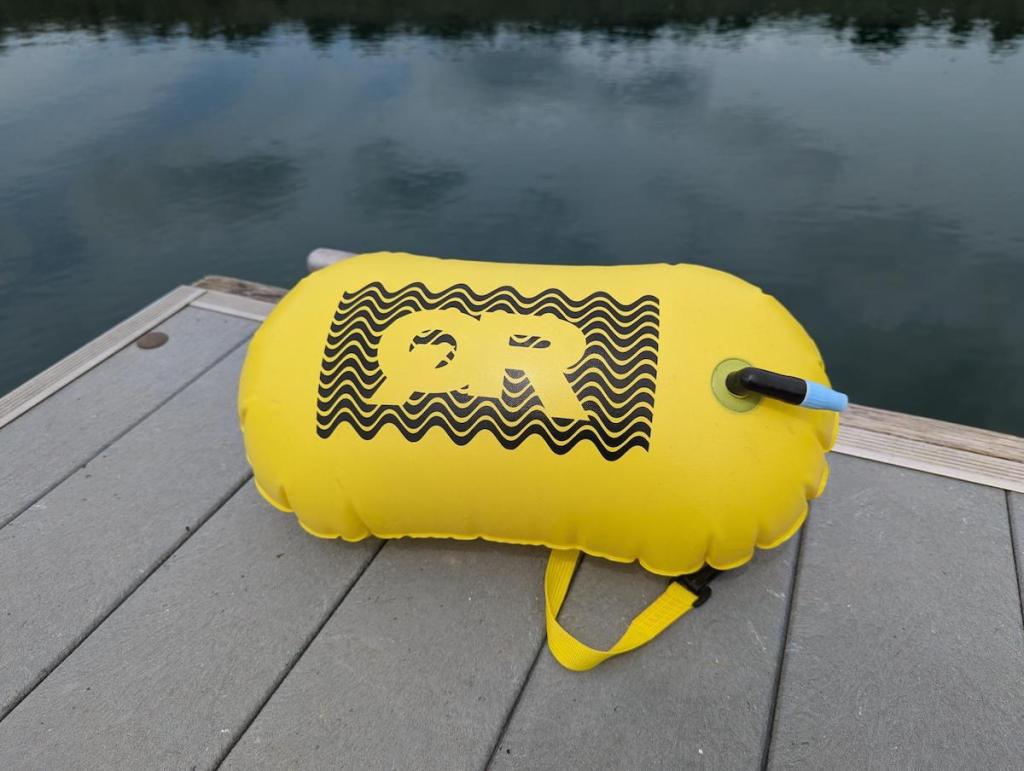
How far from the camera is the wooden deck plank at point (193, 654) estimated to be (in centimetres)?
194

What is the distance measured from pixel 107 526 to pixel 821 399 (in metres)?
2.25

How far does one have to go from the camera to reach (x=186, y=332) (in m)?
3.48

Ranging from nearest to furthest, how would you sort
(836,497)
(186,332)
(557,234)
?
1. (836,497)
2. (186,332)
3. (557,234)

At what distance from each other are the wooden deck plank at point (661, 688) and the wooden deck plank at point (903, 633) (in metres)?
0.07

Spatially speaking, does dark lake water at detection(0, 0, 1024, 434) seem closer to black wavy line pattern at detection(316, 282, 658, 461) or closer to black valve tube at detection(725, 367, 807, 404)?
black valve tube at detection(725, 367, 807, 404)

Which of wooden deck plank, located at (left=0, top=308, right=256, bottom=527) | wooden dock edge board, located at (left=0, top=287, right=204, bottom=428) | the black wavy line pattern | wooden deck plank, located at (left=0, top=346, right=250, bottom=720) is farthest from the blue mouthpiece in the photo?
wooden dock edge board, located at (left=0, top=287, right=204, bottom=428)

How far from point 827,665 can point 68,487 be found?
2.53 metres

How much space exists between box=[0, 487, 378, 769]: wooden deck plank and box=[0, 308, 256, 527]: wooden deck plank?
0.72m

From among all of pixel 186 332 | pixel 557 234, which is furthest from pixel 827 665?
pixel 557 234

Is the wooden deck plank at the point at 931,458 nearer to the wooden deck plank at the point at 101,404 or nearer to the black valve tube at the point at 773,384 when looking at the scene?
the black valve tube at the point at 773,384

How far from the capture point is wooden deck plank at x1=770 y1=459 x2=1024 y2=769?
1.88m

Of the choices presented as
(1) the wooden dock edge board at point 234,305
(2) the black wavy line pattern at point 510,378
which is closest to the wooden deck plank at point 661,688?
(2) the black wavy line pattern at point 510,378

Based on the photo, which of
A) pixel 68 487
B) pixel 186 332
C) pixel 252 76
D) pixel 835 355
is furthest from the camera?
pixel 252 76

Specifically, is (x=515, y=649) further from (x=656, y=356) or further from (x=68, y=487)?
(x=68, y=487)
